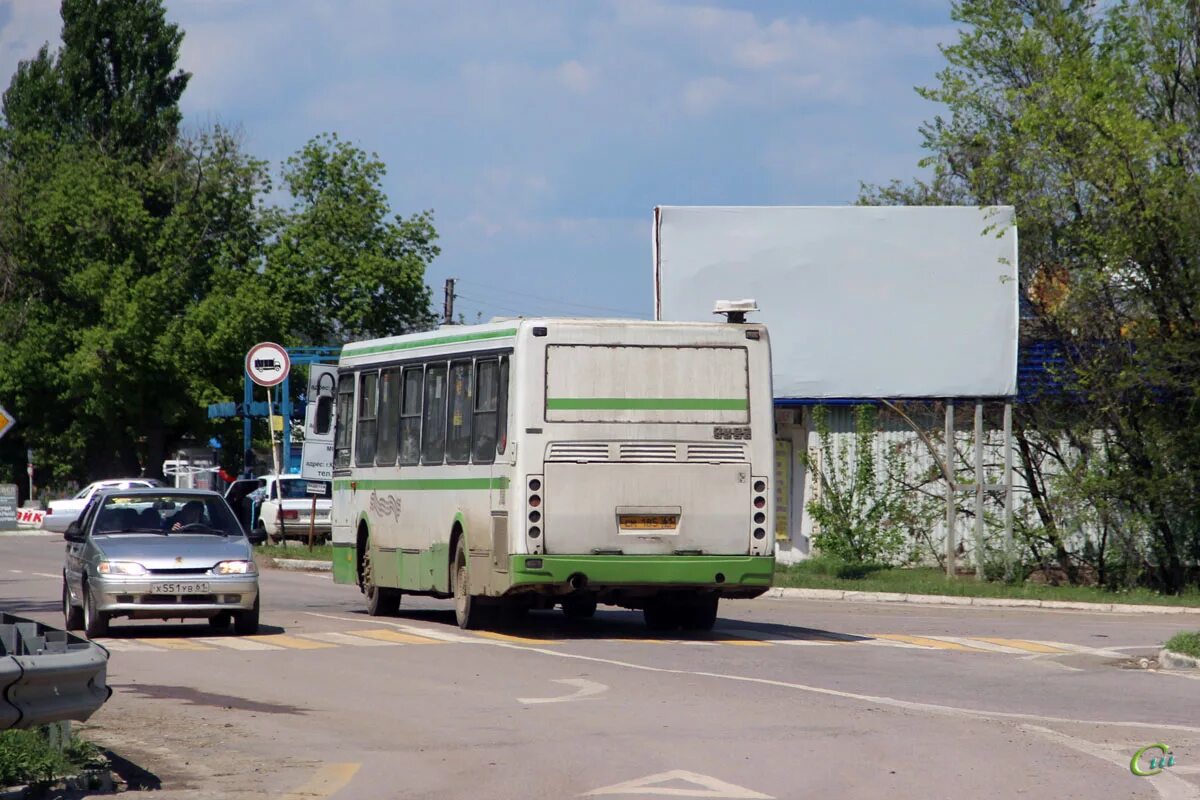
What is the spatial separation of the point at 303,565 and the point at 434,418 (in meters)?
15.5

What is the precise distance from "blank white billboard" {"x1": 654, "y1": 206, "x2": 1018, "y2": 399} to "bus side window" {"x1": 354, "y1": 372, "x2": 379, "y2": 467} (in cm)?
1099

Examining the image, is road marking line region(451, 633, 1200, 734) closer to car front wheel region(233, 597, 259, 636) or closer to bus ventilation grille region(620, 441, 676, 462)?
bus ventilation grille region(620, 441, 676, 462)

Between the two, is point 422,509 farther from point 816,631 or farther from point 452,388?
point 816,631

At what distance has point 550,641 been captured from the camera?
746 inches

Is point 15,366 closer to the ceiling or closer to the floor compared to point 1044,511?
closer to the ceiling

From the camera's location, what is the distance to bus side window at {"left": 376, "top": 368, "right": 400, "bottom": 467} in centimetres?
2194

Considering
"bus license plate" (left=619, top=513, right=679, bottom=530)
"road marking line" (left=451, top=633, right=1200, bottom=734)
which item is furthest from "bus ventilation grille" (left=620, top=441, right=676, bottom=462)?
"road marking line" (left=451, top=633, right=1200, bottom=734)

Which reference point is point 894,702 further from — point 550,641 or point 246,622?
point 246,622

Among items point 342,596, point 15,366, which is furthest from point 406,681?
point 15,366

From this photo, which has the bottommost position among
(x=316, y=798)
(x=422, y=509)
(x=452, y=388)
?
(x=316, y=798)

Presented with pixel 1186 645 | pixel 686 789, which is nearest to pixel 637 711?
pixel 686 789

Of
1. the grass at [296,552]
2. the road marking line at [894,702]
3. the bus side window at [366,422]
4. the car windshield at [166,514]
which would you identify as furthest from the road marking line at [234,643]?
the grass at [296,552]

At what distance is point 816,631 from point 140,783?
12467 millimetres

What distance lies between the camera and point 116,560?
18.5 meters
